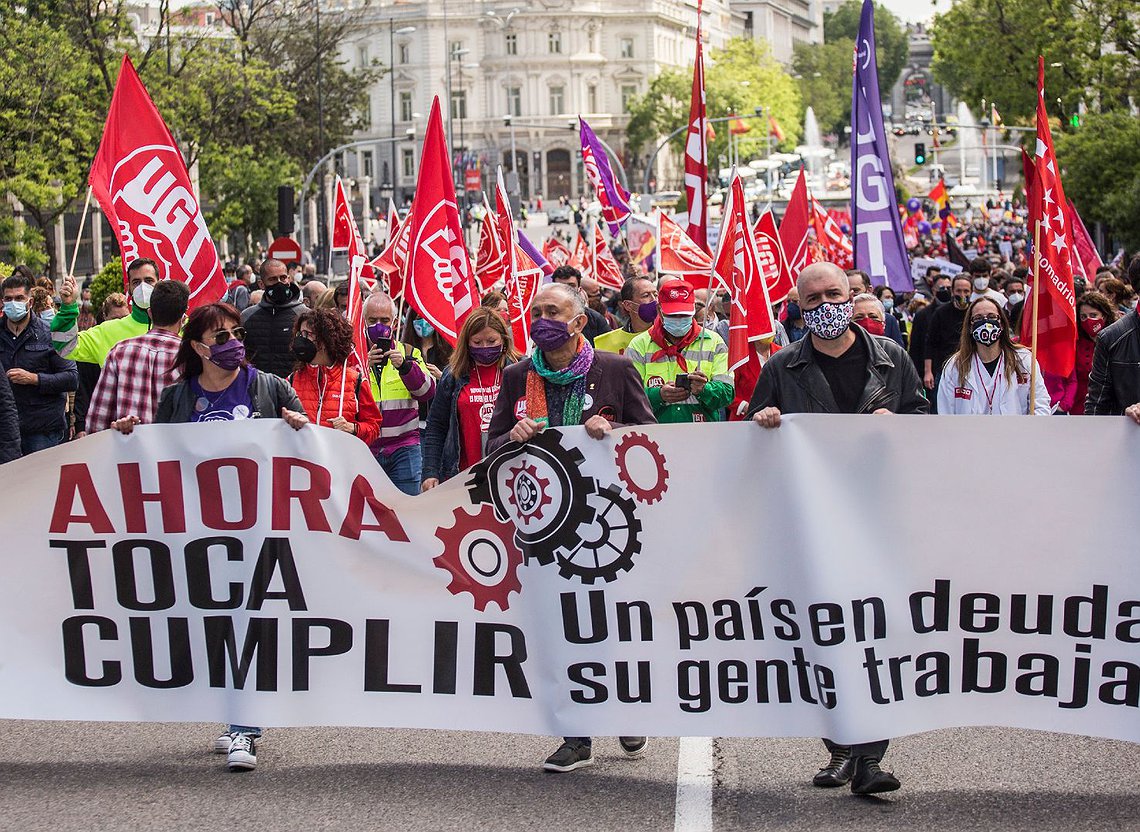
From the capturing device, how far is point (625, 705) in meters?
6.37

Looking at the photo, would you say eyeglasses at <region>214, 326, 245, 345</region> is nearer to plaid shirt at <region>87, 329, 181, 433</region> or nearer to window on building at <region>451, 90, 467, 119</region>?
plaid shirt at <region>87, 329, 181, 433</region>

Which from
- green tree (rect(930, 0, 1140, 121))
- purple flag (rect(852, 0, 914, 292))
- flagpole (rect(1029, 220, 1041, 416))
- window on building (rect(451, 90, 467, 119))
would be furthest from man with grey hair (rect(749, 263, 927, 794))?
window on building (rect(451, 90, 467, 119))


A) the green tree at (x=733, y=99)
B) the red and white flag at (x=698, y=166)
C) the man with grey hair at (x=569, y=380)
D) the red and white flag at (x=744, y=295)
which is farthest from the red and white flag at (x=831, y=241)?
the green tree at (x=733, y=99)

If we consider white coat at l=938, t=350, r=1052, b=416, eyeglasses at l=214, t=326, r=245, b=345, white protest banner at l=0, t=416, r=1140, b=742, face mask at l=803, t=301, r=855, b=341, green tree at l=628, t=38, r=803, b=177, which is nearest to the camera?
white protest banner at l=0, t=416, r=1140, b=742

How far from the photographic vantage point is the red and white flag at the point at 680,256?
13.6 metres

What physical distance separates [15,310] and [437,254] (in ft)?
7.64

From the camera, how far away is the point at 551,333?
6852 millimetres

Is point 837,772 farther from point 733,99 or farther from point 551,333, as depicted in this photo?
point 733,99

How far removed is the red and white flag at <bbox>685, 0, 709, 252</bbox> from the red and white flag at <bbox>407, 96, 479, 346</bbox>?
8.11 feet

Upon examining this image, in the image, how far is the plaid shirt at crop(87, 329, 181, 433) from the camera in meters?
7.84

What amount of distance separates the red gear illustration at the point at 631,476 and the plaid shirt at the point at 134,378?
224cm

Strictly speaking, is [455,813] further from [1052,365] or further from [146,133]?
[146,133]

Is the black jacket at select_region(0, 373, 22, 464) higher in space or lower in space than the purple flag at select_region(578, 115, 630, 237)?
lower

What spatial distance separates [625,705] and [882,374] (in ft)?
4.79
